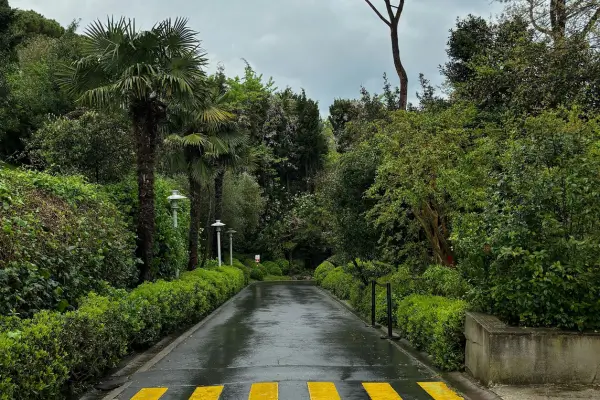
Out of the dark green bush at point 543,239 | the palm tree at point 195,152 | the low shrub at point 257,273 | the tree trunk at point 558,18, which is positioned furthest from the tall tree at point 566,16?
the low shrub at point 257,273

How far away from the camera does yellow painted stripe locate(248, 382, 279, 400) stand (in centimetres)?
657

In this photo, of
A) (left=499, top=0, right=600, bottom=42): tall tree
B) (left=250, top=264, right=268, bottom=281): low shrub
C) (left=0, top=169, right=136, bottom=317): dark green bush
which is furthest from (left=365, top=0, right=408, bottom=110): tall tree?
(left=250, top=264, right=268, bottom=281): low shrub

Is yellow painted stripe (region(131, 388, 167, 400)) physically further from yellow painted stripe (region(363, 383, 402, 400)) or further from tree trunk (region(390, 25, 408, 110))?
tree trunk (region(390, 25, 408, 110))

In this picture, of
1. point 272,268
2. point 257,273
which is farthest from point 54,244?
point 272,268

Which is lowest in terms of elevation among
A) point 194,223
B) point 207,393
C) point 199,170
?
point 207,393

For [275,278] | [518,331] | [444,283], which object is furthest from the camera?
[275,278]

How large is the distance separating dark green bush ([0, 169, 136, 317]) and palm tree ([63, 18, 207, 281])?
1239 millimetres

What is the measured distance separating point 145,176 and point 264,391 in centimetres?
816

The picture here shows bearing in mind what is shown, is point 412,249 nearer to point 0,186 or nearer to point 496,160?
point 496,160

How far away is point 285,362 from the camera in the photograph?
351 inches

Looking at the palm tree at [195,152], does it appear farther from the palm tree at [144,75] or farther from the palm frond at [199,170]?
the palm tree at [144,75]

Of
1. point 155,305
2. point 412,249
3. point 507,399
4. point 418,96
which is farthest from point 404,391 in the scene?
point 418,96

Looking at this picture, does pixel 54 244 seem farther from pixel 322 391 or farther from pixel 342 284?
pixel 342 284

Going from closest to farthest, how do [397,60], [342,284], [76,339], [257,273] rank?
[76,339] → [397,60] → [342,284] → [257,273]
